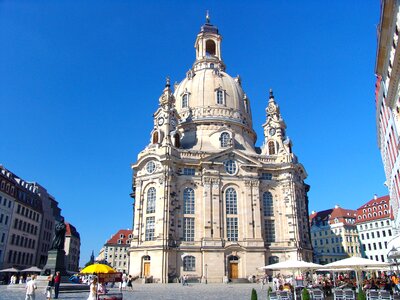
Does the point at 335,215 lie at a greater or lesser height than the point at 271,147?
lesser

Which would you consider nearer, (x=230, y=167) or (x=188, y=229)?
(x=188, y=229)

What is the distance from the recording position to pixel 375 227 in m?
75.3

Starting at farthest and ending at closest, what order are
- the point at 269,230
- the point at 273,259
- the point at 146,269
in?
1. the point at 269,230
2. the point at 273,259
3. the point at 146,269

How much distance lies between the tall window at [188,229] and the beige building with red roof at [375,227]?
43556 millimetres

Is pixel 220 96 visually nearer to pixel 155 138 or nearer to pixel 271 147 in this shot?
pixel 271 147

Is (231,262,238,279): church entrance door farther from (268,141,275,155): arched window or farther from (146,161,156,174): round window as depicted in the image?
(268,141,275,155): arched window

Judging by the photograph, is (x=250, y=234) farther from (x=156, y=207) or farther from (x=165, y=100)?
(x=165, y=100)

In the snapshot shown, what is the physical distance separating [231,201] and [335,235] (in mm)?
39947

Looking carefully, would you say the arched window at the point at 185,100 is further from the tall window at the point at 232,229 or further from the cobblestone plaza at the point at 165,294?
the cobblestone plaza at the point at 165,294

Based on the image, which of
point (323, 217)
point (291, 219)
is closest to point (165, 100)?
point (291, 219)

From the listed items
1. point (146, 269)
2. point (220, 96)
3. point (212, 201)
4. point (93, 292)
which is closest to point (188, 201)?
point (212, 201)

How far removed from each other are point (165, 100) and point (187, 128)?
647cm

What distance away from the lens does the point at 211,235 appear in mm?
51406

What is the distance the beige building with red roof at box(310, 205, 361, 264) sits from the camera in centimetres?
7938
